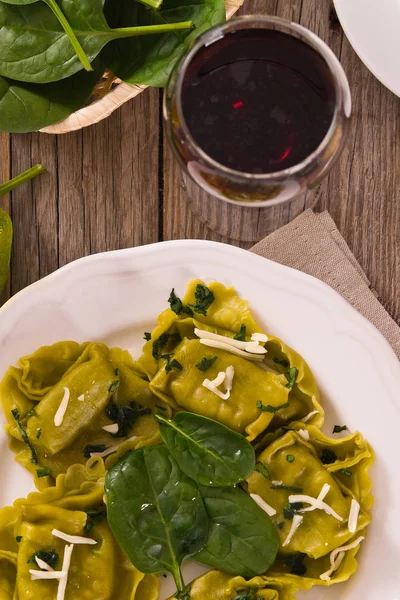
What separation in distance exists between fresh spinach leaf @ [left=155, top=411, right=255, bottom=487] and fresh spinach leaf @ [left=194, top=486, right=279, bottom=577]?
64 millimetres

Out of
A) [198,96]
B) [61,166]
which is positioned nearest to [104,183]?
[61,166]

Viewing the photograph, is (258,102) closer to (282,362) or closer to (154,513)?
(282,362)

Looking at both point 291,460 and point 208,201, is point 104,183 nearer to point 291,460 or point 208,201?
point 208,201

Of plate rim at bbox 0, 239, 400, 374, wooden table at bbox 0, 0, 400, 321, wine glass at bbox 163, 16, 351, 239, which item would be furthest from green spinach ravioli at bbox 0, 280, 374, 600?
wine glass at bbox 163, 16, 351, 239

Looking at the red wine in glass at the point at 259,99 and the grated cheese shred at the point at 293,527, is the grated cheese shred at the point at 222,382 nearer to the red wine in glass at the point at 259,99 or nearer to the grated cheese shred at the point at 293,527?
the grated cheese shred at the point at 293,527

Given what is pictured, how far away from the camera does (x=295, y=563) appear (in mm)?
1789

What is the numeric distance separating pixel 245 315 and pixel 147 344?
24 cm

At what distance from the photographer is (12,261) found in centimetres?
201

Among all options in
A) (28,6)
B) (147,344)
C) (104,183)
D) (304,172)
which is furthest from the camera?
(104,183)

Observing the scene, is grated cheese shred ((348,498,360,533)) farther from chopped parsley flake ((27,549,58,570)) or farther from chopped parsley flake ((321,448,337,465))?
chopped parsley flake ((27,549,58,570))

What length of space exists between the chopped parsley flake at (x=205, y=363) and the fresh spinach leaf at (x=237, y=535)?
0.27m

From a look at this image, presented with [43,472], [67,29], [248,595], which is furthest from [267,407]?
[67,29]

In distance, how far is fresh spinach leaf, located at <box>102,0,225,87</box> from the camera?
1723 mm

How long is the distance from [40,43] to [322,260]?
831 mm
